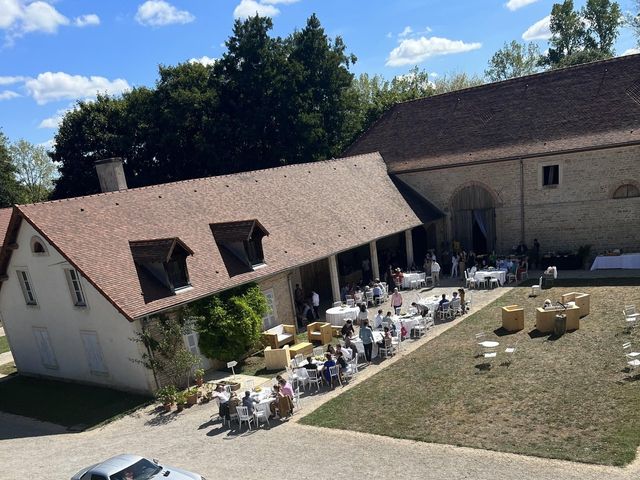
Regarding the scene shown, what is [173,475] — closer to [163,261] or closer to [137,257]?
[163,261]

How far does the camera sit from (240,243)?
1969cm

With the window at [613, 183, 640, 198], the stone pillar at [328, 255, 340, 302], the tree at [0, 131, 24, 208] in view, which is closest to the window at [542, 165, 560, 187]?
the window at [613, 183, 640, 198]

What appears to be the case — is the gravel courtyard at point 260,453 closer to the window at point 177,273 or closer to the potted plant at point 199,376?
the potted plant at point 199,376

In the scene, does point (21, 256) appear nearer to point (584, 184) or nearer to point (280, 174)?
point (280, 174)

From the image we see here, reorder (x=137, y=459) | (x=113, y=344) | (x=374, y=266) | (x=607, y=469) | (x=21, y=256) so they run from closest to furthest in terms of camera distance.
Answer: (x=607, y=469)
(x=137, y=459)
(x=113, y=344)
(x=21, y=256)
(x=374, y=266)

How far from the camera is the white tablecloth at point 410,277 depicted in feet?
83.7

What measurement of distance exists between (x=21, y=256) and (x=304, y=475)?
570 inches

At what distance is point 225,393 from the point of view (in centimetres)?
1462

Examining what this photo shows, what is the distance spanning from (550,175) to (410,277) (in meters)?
9.61

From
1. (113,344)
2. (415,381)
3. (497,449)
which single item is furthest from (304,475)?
(113,344)

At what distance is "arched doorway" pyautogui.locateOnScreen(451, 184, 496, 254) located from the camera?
1150 inches

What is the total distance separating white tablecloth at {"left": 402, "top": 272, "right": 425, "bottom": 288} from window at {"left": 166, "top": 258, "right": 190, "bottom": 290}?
12.3 meters

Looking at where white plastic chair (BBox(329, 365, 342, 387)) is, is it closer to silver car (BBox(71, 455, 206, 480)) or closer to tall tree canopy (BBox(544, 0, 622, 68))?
silver car (BBox(71, 455, 206, 480))

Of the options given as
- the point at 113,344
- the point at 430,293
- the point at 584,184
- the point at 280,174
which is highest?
the point at 280,174
